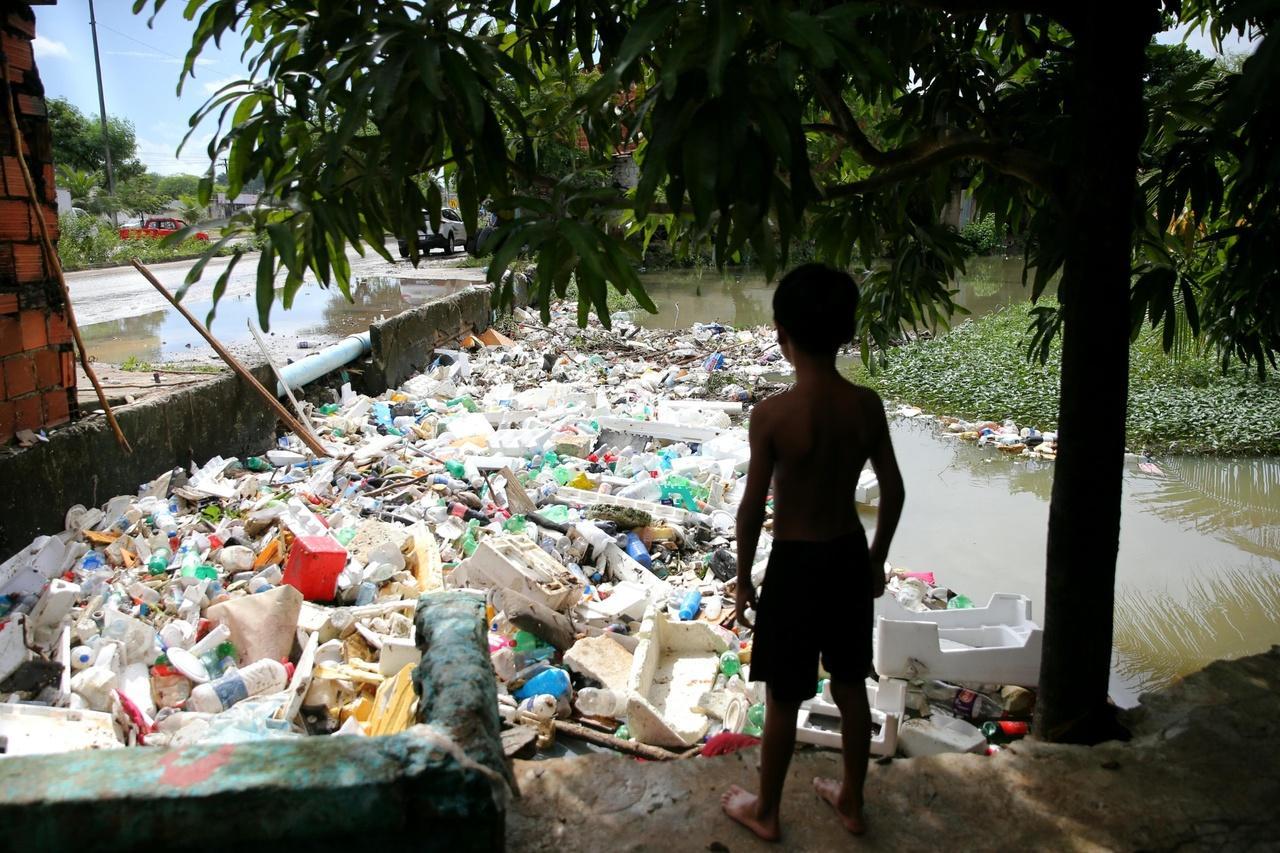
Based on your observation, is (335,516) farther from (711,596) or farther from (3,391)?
(711,596)

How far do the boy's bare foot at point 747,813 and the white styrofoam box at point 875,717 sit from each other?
630 millimetres

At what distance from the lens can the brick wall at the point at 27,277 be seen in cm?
360

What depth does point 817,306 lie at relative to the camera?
179 cm

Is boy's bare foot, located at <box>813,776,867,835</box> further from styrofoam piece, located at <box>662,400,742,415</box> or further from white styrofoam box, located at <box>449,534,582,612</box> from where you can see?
styrofoam piece, located at <box>662,400,742,415</box>

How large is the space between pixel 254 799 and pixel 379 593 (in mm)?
2872

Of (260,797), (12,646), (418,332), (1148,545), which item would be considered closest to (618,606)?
(12,646)

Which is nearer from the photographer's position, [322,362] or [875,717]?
[875,717]

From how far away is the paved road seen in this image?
1087 cm

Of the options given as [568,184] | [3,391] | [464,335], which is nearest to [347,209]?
[568,184]

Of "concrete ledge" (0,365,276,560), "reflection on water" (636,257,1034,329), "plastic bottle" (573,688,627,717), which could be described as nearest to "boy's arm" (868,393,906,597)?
"plastic bottle" (573,688,627,717)

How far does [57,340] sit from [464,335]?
20.8 feet

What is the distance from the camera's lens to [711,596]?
165 inches

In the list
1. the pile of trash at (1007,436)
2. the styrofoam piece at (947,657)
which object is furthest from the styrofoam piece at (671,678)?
the pile of trash at (1007,436)

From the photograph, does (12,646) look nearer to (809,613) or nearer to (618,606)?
(618,606)
